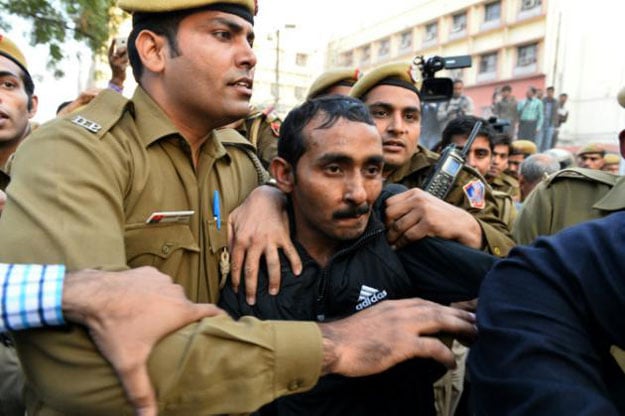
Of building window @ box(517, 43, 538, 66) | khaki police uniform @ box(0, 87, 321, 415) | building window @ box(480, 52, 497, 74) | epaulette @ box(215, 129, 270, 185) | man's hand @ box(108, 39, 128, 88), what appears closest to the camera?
khaki police uniform @ box(0, 87, 321, 415)

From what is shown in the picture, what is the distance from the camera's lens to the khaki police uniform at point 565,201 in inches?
89.0

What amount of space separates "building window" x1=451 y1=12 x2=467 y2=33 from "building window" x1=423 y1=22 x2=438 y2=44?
1.27m

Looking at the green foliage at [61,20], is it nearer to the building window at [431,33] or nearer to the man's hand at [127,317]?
the man's hand at [127,317]

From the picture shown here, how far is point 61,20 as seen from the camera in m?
5.22

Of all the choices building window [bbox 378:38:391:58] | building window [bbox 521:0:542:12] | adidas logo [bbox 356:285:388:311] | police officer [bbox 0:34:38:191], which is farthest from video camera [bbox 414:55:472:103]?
building window [bbox 378:38:391:58]

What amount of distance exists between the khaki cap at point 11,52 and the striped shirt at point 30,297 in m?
2.26

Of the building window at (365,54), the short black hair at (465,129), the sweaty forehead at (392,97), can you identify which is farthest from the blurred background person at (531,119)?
the building window at (365,54)

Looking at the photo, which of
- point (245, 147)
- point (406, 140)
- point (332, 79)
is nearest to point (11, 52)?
point (245, 147)

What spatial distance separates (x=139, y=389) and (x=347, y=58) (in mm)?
41380

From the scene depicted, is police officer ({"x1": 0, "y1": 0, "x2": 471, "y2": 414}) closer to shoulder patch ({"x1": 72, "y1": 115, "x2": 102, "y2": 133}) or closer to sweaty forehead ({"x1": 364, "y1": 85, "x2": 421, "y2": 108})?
shoulder patch ({"x1": 72, "y1": 115, "x2": 102, "y2": 133})

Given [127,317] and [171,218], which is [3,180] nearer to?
[171,218]

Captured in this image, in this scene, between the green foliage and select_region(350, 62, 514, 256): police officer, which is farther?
the green foliage

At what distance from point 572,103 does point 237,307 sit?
2736cm

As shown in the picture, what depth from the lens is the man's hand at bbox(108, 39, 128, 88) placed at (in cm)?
343
